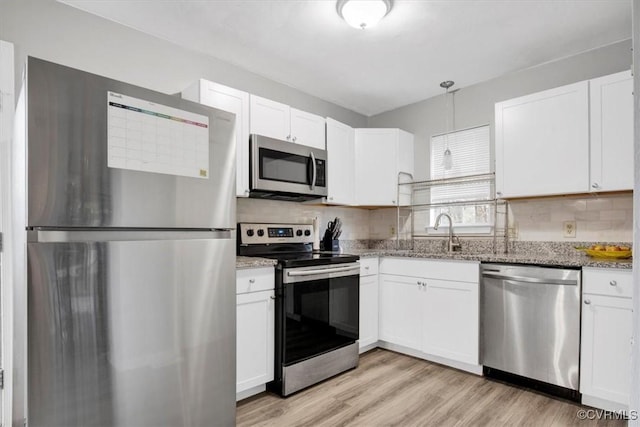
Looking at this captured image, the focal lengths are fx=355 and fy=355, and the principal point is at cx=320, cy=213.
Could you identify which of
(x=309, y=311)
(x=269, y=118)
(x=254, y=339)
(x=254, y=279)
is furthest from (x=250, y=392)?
(x=269, y=118)

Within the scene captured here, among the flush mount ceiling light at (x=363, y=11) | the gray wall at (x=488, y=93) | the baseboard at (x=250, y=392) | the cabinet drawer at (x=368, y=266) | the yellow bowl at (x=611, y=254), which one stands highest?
the flush mount ceiling light at (x=363, y=11)

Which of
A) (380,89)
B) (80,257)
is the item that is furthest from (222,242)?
(380,89)

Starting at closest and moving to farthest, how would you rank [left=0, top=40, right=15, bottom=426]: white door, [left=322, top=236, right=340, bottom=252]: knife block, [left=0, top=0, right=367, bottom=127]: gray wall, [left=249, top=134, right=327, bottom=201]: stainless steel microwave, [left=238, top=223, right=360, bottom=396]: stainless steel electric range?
[left=0, top=40, right=15, bottom=426]: white door < [left=0, top=0, right=367, bottom=127]: gray wall < [left=238, top=223, right=360, bottom=396]: stainless steel electric range < [left=249, top=134, right=327, bottom=201]: stainless steel microwave < [left=322, top=236, right=340, bottom=252]: knife block

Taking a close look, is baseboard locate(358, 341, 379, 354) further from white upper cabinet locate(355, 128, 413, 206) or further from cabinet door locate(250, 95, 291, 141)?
cabinet door locate(250, 95, 291, 141)

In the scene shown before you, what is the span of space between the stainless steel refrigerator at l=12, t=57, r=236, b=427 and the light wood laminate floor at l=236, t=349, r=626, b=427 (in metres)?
0.72

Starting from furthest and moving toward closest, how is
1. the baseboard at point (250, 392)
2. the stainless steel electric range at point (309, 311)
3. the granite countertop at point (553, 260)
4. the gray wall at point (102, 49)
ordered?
the stainless steel electric range at point (309, 311) < the baseboard at point (250, 392) < the granite countertop at point (553, 260) < the gray wall at point (102, 49)

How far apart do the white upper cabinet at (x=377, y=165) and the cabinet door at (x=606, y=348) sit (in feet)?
6.01

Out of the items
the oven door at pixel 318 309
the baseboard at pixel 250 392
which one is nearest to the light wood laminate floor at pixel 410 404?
the baseboard at pixel 250 392

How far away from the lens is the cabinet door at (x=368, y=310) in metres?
3.02

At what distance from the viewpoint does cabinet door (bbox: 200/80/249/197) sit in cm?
249

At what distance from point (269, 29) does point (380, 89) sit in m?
1.39

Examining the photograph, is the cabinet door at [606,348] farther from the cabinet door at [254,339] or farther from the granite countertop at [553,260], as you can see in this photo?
the cabinet door at [254,339]

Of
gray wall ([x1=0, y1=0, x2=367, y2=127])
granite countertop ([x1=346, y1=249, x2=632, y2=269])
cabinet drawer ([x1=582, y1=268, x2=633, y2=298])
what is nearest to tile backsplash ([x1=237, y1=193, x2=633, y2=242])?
granite countertop ([x1=346, y1=249, x2=632, y2=269])

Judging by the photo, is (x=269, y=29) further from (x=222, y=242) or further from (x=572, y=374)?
(x=572, y=374)
